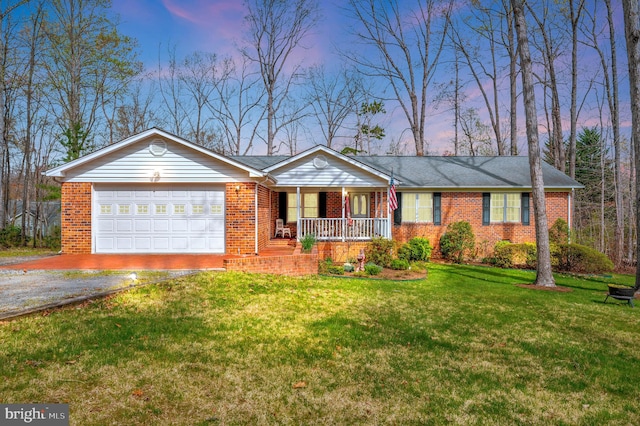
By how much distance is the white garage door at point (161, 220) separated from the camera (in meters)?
12.1

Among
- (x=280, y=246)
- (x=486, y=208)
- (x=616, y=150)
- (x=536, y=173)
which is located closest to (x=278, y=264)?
(x=280, y=246)

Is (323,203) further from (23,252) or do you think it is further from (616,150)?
(616,150)

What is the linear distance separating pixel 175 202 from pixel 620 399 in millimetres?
11928

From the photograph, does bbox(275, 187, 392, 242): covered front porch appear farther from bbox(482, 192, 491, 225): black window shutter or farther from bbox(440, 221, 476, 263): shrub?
bbox(482, 192, 491, 225): black window shutter

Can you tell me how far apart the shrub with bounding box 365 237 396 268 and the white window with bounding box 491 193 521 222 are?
6.30 metres

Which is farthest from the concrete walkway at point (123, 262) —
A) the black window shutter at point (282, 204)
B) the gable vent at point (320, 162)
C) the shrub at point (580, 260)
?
the shrub at point (580, 260)

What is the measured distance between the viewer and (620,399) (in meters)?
3.85

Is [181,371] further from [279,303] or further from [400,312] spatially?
[400,312]

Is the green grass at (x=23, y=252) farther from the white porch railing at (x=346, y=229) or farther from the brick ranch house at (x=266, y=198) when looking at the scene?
the white porch railing at (x=346, y=229)

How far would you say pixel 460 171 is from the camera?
1800 cm

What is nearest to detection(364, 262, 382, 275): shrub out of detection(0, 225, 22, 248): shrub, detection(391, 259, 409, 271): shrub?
detection(391, 259, 409, 271): shrub

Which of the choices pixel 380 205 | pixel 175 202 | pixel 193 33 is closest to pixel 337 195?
pixel 380 205

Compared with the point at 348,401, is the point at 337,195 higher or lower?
higher

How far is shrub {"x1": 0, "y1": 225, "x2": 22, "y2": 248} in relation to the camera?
16398 mm
